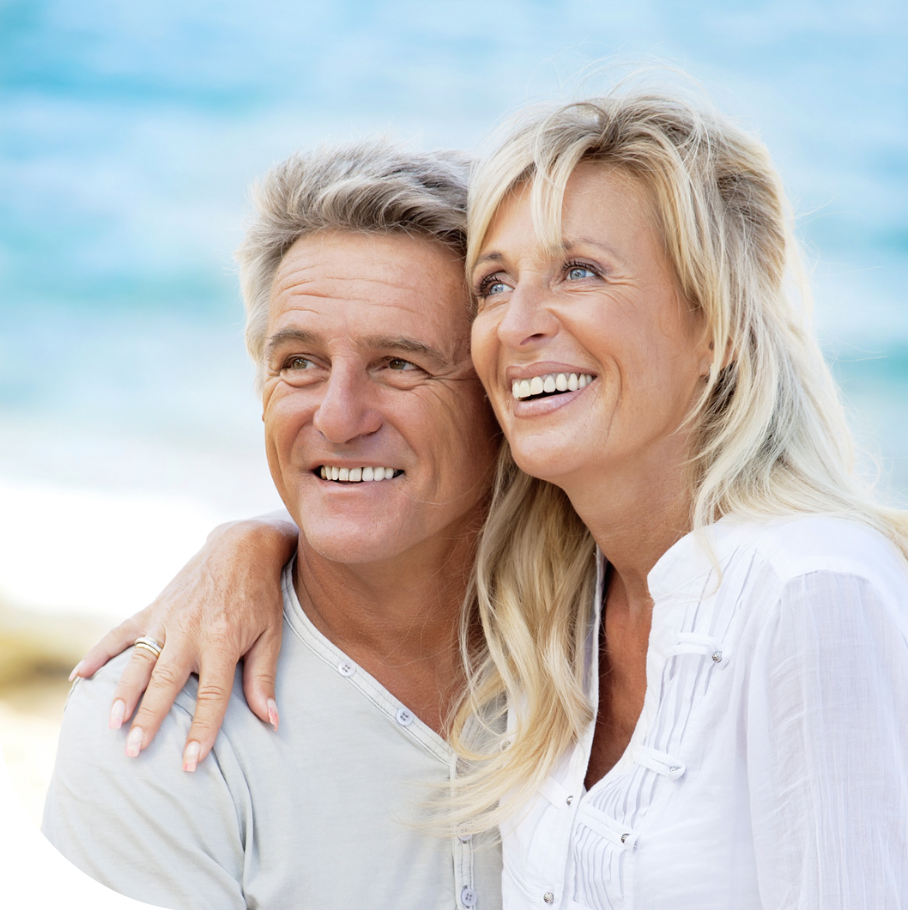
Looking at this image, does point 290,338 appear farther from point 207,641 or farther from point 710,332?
point 710,332

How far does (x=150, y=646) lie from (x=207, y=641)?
0.11m

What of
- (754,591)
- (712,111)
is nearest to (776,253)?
(712,111)

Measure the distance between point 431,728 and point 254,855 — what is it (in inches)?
A: 17.4

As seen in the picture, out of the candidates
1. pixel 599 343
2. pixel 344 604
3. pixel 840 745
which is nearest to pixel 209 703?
pixel 344 604

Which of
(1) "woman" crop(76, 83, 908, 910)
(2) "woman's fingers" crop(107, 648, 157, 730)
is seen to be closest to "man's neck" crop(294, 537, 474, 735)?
(1) "woman" crop(76, 83, 908, 910)

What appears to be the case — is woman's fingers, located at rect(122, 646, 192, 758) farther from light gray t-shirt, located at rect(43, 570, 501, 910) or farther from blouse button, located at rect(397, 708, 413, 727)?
blouse button, located at rect(397, 708, 413, 727)

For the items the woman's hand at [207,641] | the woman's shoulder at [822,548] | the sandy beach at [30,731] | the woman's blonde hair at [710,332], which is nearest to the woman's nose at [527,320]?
the woman's blonde hair at [710,332]

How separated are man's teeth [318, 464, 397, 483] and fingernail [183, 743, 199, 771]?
0.61 m

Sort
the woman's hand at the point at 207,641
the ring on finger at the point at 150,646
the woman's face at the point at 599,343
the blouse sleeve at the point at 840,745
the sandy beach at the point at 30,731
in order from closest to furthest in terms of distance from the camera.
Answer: the blouse sleeve at the point at 840,745, the woman's face at the point at 599,343, the woman's hand at the point at 207,641, the ring on finger at the point at 150,646, the sandy beach at the point at 30,731

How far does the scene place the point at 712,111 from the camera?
2.02 metres

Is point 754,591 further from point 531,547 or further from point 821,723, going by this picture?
point 531,547

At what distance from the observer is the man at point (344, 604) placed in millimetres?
1941

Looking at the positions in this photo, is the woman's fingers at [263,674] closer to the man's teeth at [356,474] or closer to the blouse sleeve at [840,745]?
the man's teeth at [356,474]

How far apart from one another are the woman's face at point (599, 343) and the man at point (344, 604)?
32 centimetres
